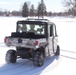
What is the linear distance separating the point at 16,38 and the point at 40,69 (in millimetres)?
1468

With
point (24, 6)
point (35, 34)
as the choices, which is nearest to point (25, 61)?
point (35, 34)

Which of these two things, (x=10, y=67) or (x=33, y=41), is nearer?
(x=33, y=41)

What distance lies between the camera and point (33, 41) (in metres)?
8.12

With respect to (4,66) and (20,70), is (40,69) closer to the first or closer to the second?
(20,70)

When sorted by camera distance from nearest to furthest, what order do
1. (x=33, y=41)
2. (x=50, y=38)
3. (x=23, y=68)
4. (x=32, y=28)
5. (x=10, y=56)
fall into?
(x=33, y=41), (x=23, y=68), (x=10, y=56), (x=50, y=38), (x=32, y=28)

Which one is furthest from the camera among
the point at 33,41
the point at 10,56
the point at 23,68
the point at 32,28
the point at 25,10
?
the point at 25,10

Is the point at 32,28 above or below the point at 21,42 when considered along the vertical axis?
above

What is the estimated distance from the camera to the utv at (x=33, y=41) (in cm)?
831

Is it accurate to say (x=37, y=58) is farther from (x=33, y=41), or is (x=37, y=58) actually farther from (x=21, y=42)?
(x=21, y=42)

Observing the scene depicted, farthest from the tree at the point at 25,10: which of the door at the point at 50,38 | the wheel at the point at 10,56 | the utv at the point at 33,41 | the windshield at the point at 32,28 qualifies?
the wheel at the point at 10,56

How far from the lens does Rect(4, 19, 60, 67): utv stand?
8312 mm

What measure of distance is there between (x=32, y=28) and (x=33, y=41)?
5.30ft

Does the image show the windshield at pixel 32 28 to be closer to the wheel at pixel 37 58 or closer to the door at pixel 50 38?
the door at pixel 50 38

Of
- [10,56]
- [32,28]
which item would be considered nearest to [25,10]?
[32,28]
